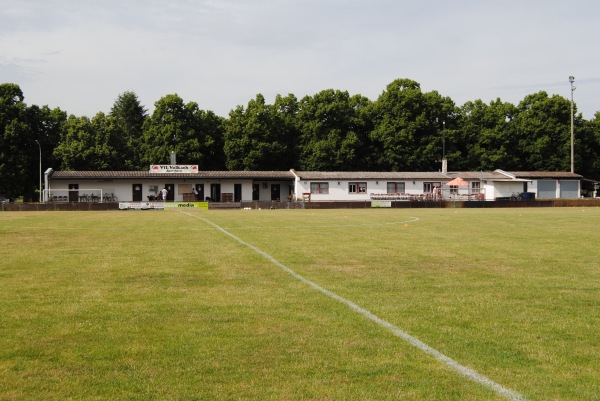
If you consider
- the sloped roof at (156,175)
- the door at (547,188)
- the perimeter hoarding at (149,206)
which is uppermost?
the sloped roof at (156,175)

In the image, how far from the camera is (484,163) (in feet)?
268

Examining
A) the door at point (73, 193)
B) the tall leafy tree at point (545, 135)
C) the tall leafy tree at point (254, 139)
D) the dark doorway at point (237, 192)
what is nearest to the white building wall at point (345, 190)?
the dark doorway at point (237, 192)

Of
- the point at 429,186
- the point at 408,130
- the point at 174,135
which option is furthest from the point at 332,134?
the point at 174,135

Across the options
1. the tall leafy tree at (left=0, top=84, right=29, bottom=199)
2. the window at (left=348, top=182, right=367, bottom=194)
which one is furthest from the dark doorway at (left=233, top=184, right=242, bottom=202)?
the tall leafy tree at (left=0, top=84, right=29, bottom=199)

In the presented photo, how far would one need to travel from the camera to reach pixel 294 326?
24.8 ft

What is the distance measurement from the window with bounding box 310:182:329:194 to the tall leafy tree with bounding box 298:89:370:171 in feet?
28.7

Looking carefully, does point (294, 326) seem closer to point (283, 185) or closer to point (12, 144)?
point (283, 185)

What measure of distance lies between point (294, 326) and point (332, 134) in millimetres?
71274

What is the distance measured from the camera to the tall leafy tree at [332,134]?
254 feet

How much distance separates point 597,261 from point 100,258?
12159 millimetres

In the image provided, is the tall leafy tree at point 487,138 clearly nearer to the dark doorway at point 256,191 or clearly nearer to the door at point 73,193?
the dark doorway at point 256,191

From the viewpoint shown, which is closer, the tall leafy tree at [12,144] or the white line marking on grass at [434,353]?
the white line marking on grass at [434,353]

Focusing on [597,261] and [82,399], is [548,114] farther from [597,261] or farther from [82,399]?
[82,399]

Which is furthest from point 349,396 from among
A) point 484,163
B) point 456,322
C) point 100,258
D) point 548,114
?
point 548,114
